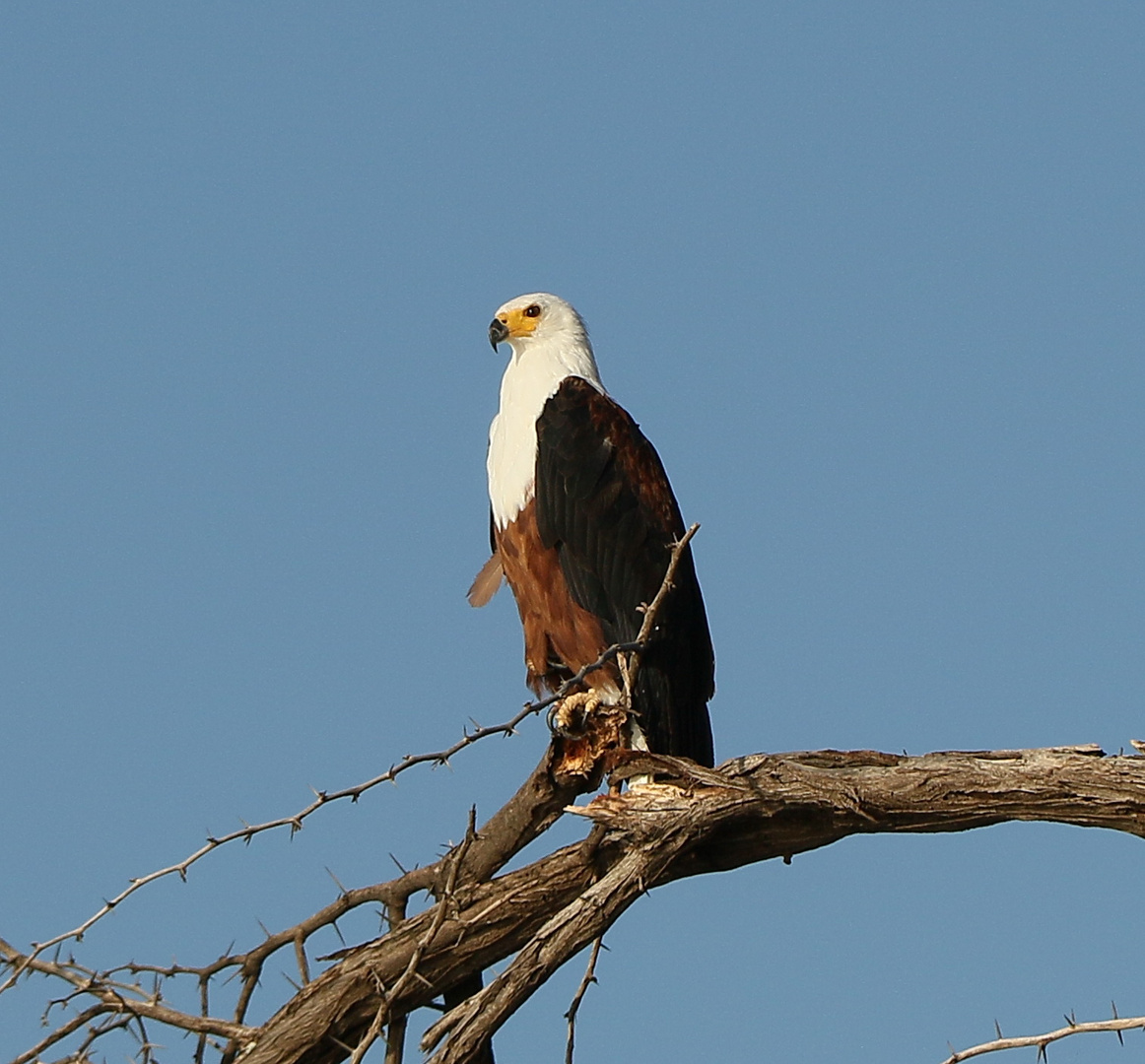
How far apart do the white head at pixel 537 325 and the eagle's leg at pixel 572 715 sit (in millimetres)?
2095

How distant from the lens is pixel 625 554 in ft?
19.1

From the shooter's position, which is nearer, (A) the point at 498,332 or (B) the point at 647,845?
(B) the point at 647,845

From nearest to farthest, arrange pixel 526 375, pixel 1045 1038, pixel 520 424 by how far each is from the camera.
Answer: pixel 1045 1038 → pixel 520 424 → pixel 526 375

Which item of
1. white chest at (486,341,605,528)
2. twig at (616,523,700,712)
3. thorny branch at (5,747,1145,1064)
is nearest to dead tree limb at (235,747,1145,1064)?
thorny branch at (5,747,1145,1064)

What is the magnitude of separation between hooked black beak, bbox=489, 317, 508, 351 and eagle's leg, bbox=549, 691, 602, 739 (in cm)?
217

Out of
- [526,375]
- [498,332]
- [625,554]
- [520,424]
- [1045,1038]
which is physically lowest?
[1045,1038]

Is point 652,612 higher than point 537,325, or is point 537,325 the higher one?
point 537,325

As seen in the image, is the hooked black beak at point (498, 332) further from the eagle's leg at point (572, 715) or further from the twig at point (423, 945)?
the twig at point (423, 945)

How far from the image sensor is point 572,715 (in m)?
4.64

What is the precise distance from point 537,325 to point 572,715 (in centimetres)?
225

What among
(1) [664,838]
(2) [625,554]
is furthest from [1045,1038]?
(2) [625,554]

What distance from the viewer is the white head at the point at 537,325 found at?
21.2 feet

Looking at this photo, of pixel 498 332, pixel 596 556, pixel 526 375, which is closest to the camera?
pixel 596 556

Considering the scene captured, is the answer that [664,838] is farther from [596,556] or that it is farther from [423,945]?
[596,556]
